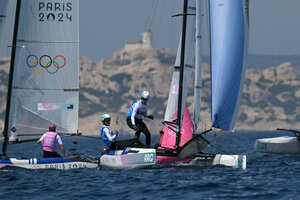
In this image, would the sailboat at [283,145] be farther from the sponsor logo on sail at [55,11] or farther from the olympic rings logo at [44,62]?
the sponsor logo on sail at [55,11]

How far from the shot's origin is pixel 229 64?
16031 millimetres

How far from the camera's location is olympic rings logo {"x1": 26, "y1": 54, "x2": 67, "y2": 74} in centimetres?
1683

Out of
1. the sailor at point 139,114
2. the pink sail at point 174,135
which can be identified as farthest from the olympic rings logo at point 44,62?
the pink sail at point 174,135

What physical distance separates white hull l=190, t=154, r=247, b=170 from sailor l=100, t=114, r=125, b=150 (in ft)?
7.26

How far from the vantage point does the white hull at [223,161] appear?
16297mm

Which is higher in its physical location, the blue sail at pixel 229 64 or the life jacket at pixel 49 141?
the blue sail at pixel 229 64

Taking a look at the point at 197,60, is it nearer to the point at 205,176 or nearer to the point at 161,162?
the point at 161,162

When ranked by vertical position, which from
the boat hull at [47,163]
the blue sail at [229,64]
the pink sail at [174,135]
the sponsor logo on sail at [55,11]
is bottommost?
the boat hull at [47,163]

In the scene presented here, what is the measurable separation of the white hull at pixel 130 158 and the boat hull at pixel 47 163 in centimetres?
72

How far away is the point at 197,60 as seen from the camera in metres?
19.1

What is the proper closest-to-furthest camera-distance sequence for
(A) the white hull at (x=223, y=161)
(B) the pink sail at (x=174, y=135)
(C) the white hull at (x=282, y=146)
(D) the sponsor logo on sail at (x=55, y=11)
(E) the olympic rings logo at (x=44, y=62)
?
1. (A) the white hull at (x=223, y=161)
2. (E) the olympic rings logo at (x=44, y=62)
3. (D) the sponsor logo on sail at (x=55, y=11)
4. (B) the pink sail at (x=174, y=135)
5. (C) the white hull at (x=282, y=146)

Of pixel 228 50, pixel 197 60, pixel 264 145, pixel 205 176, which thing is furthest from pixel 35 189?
pixel 264 145

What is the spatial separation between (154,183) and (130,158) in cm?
256

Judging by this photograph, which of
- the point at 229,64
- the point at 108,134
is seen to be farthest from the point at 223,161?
the point at 108,134
